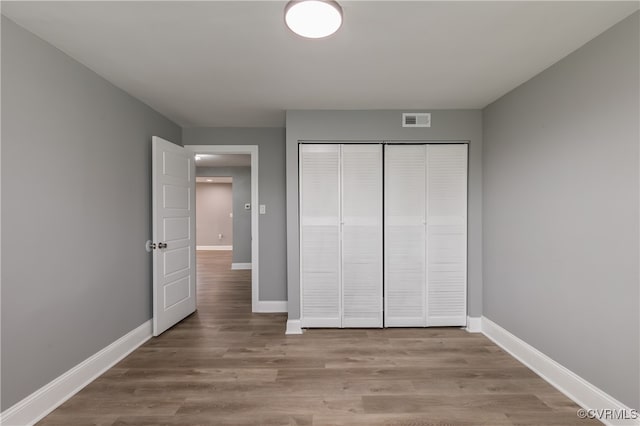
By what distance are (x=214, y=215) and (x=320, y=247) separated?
7.83m

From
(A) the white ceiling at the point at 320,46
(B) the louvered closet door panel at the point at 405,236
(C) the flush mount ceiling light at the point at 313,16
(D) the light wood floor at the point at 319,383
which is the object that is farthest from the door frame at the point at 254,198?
(C) the flush mount ceiling light at the point at 313,16

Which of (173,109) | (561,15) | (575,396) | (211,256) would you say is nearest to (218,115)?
(173,109)

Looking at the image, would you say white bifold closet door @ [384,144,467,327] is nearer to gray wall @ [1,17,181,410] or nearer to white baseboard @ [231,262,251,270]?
gray wall @ [1,17,181,410]

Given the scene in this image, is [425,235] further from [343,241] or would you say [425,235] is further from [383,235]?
[343,241]

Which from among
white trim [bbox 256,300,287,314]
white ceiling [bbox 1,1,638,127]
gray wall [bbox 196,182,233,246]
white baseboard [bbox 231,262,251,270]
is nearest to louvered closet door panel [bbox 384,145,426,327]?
white ceiling [bbox 1,1,638,127]

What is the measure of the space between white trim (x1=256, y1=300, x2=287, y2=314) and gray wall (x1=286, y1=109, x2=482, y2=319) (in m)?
0.75

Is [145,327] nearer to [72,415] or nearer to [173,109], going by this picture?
[72,415]

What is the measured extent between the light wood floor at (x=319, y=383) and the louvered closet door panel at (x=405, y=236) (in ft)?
0.86

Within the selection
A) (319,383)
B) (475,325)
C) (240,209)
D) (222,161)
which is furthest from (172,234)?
(240,209)

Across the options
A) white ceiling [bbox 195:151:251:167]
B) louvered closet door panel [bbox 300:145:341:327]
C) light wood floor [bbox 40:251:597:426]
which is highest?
white ceiling [bbox 195:151:251:167]

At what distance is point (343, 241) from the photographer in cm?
334

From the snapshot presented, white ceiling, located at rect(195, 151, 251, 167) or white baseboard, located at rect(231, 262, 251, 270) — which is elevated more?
white ceiling, located at rect(195, 151, 251, 167)

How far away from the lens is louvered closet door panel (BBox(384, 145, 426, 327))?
3.32m

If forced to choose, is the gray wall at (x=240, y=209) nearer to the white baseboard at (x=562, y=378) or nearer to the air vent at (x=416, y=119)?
the air vent at (x=416, y=119)
